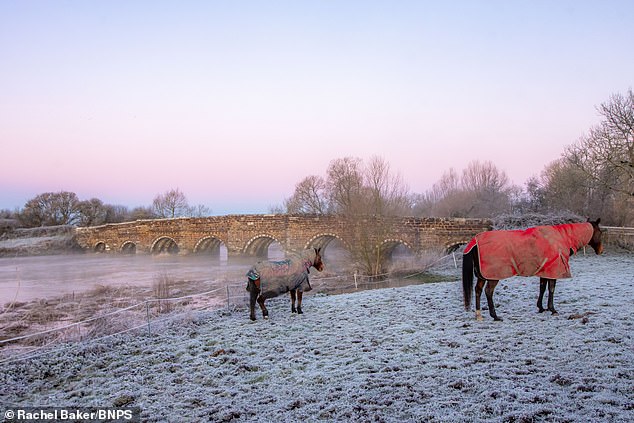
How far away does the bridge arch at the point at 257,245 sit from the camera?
1286 inches

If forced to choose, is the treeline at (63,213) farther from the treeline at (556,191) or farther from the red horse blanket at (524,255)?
the red horse blanket at (524,255)

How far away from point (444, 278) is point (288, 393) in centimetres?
1330

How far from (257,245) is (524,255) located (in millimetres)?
28277

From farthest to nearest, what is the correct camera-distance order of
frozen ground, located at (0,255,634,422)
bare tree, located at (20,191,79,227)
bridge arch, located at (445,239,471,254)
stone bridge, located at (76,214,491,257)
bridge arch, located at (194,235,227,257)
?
bare tree, located at (20,191,79,227)
bridge arch, located at (194,235,227,257)
bridge arch, located at (445,239,471,254)
stone bridge, located at (76,214,491,257)
frozen ground, located at (0,255,634,422)

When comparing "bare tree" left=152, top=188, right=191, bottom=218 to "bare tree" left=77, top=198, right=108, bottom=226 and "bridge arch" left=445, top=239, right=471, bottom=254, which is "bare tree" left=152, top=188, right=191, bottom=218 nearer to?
"bare tree" left=77, top=198, right=108, bottom=226

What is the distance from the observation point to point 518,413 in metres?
3.90

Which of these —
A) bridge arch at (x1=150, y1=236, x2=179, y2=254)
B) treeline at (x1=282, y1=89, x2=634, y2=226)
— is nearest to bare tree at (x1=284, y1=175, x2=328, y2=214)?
treeline at (x1=282, y1=89, x2=634, y2=226)

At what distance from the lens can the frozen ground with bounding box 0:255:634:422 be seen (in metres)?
4.28

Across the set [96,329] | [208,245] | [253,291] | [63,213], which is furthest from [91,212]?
[253,291]

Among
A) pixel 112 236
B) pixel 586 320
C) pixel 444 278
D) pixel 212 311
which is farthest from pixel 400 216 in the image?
pixel 112 236

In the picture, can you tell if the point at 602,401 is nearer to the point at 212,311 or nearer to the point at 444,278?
the point at 212,311

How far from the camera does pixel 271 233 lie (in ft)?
105

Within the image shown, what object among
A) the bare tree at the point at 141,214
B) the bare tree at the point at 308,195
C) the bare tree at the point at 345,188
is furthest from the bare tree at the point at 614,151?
the bare tree at the point at 141,214

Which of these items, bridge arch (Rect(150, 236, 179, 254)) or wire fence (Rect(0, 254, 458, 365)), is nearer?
wire fence (Rect(0, 254, 458, 365))
